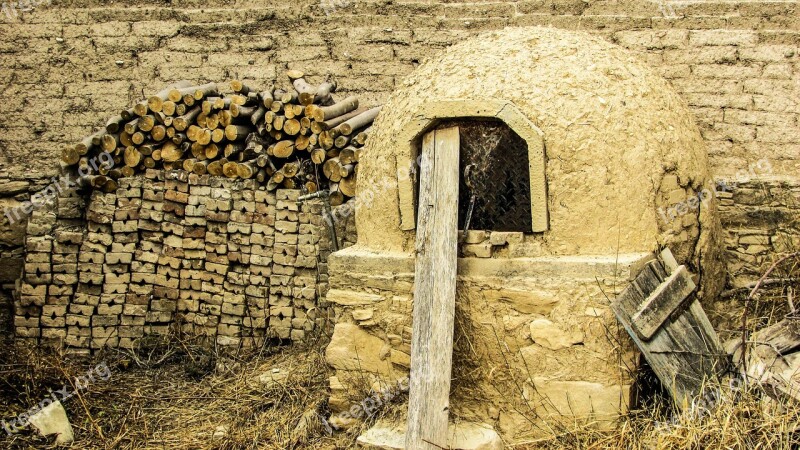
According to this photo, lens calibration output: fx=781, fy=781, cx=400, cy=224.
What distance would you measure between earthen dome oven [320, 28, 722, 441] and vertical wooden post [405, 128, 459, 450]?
178 mm

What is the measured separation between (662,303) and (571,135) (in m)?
1.11

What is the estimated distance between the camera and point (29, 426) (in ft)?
17.6

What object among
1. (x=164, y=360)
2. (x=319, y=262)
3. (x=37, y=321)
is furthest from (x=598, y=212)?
(x=37, y=321)

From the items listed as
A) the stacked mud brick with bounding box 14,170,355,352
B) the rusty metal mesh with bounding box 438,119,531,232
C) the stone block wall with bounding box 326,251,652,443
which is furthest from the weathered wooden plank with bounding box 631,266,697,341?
the stacked mud brick with bounding box 14,170,355,352

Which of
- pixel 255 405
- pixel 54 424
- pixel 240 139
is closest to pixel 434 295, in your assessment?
pixel 255 405

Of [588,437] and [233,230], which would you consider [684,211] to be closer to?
[588,437]

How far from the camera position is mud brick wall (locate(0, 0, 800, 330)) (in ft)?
21.7

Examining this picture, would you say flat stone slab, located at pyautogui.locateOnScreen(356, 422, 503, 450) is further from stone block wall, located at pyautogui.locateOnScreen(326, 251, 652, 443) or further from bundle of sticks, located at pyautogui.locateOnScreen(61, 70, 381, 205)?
bundle of sticks, located at pyautogui.locateOnScreen(61, 70, 381, 205)

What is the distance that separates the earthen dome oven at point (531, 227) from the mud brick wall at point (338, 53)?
1.79m

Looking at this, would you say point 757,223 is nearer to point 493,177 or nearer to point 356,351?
point 493,177

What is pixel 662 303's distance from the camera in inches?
174

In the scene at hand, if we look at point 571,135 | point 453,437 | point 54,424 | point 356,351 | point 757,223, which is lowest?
point 54,424

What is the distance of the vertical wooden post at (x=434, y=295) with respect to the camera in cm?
435

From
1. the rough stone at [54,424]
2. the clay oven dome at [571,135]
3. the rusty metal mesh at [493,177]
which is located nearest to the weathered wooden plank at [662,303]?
the clay oven dome at [571,135]
